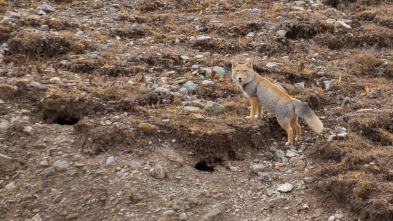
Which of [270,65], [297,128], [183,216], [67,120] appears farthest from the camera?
[270,65]

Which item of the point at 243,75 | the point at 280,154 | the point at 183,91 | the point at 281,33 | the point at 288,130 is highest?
the point at 281,33

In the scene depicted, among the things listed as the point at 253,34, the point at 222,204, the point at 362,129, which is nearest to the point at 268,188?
the point at 222,204

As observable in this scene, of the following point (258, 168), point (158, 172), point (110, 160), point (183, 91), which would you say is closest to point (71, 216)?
point (110, 160)

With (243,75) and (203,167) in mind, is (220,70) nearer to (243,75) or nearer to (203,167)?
(243,75)

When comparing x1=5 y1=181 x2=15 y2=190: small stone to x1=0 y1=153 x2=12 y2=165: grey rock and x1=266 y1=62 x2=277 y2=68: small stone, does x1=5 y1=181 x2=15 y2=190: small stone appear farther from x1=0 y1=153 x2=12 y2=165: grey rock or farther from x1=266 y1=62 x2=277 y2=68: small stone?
x1=266 y1=62 x2=277 y2=68: small stone

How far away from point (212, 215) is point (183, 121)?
2313 millimetres

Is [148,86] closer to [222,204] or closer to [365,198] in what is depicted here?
[222,204]

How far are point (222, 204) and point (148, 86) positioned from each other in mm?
3950

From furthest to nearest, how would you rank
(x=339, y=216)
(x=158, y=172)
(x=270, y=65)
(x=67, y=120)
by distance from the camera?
(x=270, y=65)
(x=67, y=120)
(x=158, y=172)
(x=339, y=216)

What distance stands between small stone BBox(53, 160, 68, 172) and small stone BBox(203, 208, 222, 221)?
2.86 m

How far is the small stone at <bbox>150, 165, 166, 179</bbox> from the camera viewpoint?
7.13 m

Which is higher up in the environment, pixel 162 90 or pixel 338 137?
pixel 162 90

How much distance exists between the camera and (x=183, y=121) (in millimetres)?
8172

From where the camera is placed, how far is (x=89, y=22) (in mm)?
12758
